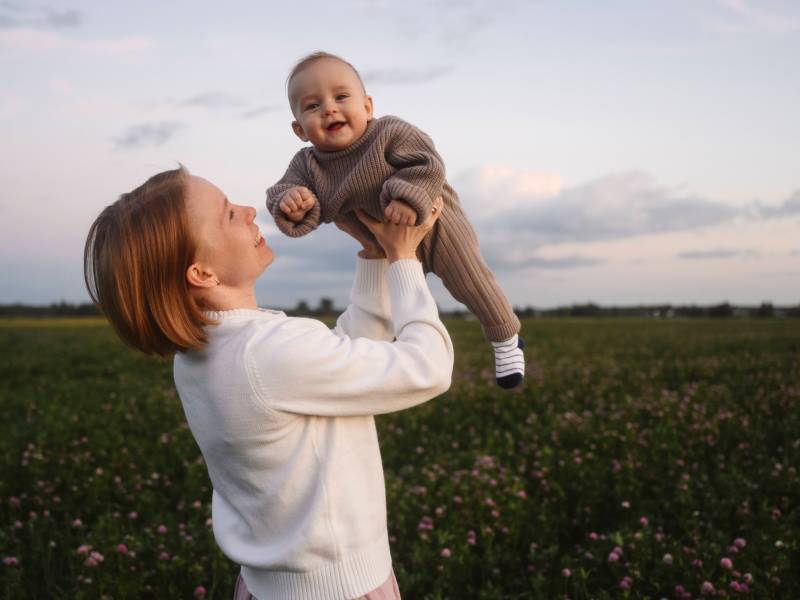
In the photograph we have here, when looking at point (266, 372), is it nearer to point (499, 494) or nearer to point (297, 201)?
point (297, 201)

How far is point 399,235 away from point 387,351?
0.44 meters

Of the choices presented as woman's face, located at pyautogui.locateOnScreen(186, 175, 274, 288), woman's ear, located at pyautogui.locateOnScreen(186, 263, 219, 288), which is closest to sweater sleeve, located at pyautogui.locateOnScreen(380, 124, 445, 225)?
woman's face, located at pyautogui.locateOnScreen(186, 175, 274, 288)

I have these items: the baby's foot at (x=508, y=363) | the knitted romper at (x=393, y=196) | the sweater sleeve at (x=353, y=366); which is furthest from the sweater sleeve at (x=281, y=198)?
the baby's foot at (x=508, y=363)

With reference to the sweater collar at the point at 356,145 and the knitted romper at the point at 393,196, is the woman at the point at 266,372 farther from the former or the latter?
the sweater collar at the point at 356,145

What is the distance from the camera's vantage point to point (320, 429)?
2.14 metres

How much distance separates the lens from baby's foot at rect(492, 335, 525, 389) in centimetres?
283

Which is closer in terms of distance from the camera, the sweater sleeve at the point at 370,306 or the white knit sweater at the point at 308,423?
the white knit sweater at the point at 308,423

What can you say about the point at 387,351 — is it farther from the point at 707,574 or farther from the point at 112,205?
the point at 707,574

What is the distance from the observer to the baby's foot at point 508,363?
283 centimetres

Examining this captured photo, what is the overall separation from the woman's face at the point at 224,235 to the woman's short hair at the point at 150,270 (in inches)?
1.3

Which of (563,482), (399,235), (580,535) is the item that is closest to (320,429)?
(399,235)

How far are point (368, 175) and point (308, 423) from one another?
93cm

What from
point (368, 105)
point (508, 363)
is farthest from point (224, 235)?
point (508, 363)

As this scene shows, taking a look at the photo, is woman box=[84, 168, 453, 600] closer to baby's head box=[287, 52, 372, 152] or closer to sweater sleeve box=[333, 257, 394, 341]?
sweater sleeve box=[333, 257, 394, 341]
